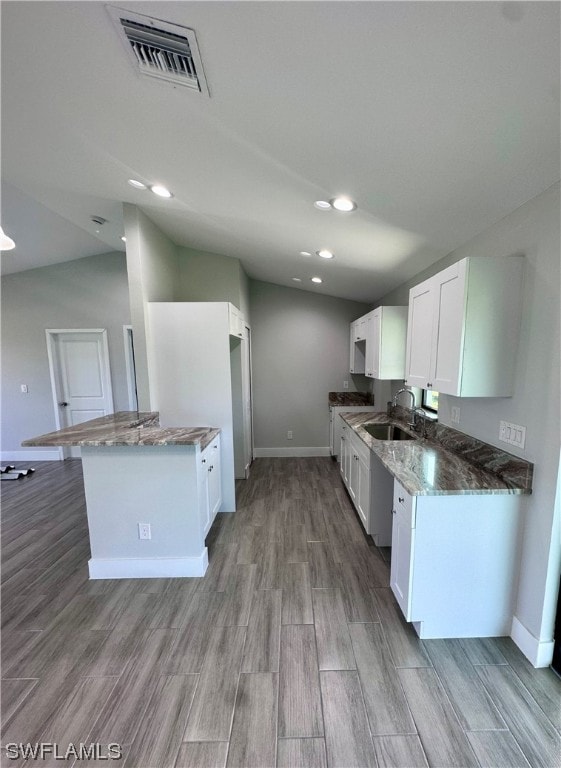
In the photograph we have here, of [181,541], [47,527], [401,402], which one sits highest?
[401,402]

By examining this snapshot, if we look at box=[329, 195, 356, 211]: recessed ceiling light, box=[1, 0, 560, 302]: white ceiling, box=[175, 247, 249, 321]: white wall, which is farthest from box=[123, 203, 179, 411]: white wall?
box=[329, 195, 356, 211]: recessed ceiling light

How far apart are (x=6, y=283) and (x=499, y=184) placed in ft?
19.9

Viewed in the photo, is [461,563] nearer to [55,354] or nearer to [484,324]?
[484,324]

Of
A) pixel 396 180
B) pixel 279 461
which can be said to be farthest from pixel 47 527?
pixel 396 180

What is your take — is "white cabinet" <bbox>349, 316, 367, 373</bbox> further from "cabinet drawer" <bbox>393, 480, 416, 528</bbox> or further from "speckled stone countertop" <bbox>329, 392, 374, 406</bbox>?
"cabinet drawer" <bbox>393, 480, 416, 528</bbox>

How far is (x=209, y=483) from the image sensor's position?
8.41 feet

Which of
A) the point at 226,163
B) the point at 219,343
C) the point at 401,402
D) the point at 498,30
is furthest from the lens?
the point at 401,402

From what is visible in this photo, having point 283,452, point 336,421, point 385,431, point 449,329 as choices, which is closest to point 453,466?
point 449,329

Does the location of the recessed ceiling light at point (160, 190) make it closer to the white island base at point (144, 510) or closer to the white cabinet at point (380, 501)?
the white island base at point (144, 510)

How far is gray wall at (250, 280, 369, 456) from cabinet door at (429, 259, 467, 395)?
274cm

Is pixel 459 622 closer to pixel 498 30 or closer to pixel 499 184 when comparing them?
pixel 499 184

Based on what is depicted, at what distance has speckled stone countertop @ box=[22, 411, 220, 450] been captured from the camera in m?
1.93

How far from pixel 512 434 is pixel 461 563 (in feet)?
2.54

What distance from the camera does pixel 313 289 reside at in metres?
4.47
